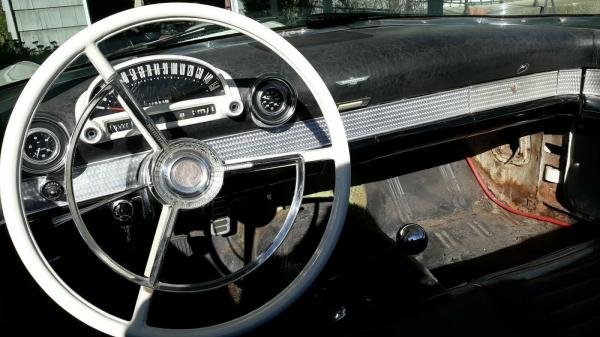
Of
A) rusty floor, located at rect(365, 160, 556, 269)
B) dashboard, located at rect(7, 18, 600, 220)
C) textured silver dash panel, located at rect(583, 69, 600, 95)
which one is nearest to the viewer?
dashboard, located at rect(7, 18, 600, 220)

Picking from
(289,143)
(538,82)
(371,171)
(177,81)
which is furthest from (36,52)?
(538,82)

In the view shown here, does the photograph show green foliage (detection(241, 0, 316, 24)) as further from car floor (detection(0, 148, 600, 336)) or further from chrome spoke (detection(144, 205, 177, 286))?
chrome spoke (detection(144, 205, 177, 286))

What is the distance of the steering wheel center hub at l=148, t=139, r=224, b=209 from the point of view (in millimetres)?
1353

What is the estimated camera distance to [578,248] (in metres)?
1.67

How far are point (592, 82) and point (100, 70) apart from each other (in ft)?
6.94

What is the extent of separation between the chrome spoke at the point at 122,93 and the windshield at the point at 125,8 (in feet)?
1.50

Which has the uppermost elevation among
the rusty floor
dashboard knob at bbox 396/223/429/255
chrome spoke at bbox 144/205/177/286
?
chrome spoke at bbox 144/205/177/286

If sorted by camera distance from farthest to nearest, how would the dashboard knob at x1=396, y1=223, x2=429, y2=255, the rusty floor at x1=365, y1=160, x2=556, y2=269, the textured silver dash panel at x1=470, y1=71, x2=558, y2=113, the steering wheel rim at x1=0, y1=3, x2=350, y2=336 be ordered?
the rusty floor at x1=365, y1=160, x2=556, y2=269 < the textured silver dash panel at x1=470, y1=71, x2=558, y2=113 < the dashboard knob at x1=396, y1=223, x2=429, y2=255 < the steering wheel rim at x1=0, y1=3, x2=350, y2=336

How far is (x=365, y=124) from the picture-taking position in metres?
1.96

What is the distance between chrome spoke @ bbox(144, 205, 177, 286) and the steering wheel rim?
5.2 inches

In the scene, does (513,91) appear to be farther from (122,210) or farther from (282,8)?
(122,210)

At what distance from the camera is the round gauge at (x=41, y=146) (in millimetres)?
1379

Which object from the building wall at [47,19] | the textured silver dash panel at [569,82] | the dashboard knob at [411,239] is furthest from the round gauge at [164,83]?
the textured silver dash panel at [569,82]

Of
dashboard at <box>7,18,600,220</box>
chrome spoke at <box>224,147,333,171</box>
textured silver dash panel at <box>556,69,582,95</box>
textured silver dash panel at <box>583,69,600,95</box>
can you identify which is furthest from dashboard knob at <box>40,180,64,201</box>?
textured silver dash panel at <box>583,69,600,95</box>
